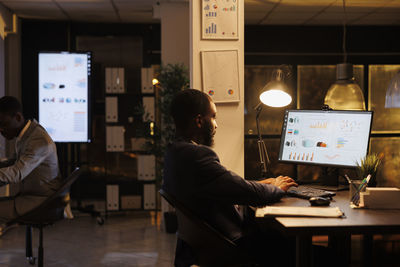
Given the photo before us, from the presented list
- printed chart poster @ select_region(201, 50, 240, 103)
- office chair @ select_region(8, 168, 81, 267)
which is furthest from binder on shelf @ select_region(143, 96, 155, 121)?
printed chart poster @ select_region(201, 50, 240, 103)

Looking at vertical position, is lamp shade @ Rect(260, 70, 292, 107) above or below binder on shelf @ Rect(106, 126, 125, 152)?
above

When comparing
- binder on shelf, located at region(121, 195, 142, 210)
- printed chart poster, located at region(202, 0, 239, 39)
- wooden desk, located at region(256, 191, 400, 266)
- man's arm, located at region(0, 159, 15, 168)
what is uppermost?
printed chart poster, located at region(202, 0, 239, 39)

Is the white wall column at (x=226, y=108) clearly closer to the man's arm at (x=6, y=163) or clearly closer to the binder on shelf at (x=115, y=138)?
the man's arm at (x=6, y=163)

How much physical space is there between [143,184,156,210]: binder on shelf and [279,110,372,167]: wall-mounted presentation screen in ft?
9.84

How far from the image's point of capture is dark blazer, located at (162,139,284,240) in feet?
5.94

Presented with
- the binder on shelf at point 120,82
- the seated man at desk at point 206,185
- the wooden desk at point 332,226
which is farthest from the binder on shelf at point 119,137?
the wooden desk at point 332,226

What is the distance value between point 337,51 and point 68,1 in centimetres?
436

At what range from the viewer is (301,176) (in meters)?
7.12

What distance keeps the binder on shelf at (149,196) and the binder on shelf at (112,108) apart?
1.00 metres

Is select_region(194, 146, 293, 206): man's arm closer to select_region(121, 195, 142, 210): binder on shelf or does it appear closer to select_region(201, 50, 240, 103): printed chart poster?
select_region(201, 50, 240, 103): printed chart poster

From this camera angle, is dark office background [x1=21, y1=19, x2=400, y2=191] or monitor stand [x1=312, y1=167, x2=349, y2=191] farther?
dark office background [x1=21, y1=19, x2=400, y2=191]

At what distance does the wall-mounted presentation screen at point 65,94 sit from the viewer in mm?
5438

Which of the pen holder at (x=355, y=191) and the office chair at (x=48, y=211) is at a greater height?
the pen holder at (x=355, y=191)

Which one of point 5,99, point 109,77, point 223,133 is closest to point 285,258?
point 223,133
